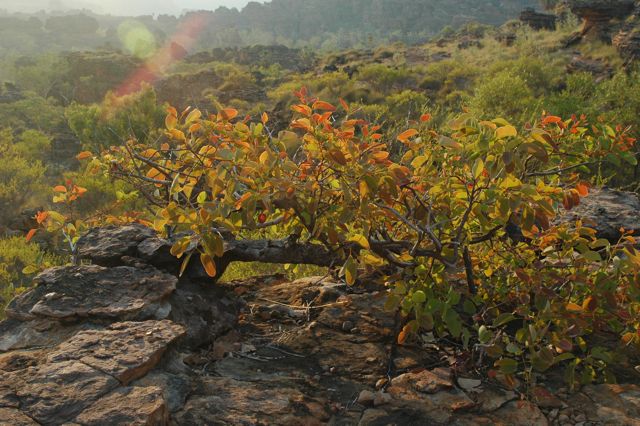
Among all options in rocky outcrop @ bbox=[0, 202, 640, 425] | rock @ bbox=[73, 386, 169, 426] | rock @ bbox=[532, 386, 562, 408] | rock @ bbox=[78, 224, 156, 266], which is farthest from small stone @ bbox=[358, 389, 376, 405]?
rock @ bbox=[78, 224, 156, 266]

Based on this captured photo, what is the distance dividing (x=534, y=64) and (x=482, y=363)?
716 inches

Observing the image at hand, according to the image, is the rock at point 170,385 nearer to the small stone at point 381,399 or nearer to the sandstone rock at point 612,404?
the small stone at point 381,399

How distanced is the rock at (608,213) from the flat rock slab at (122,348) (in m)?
2.89

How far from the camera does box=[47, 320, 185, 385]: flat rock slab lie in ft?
6.85

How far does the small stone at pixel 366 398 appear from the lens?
7.35 feet

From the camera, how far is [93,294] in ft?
8.54

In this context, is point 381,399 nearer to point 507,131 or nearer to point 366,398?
point 366,398

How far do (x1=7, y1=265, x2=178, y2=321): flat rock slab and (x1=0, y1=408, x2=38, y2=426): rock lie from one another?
2.25ft

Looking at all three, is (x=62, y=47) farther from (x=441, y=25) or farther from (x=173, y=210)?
(x=173, y=210)

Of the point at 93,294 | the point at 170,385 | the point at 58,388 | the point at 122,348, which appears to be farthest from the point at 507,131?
the point at 93,294

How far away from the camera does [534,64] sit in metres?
18.0

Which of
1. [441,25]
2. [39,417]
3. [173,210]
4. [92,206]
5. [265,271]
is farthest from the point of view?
[441,25]

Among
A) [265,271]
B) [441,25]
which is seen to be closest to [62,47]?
[441,25]

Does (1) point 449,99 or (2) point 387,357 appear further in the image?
(1) point 449,99
